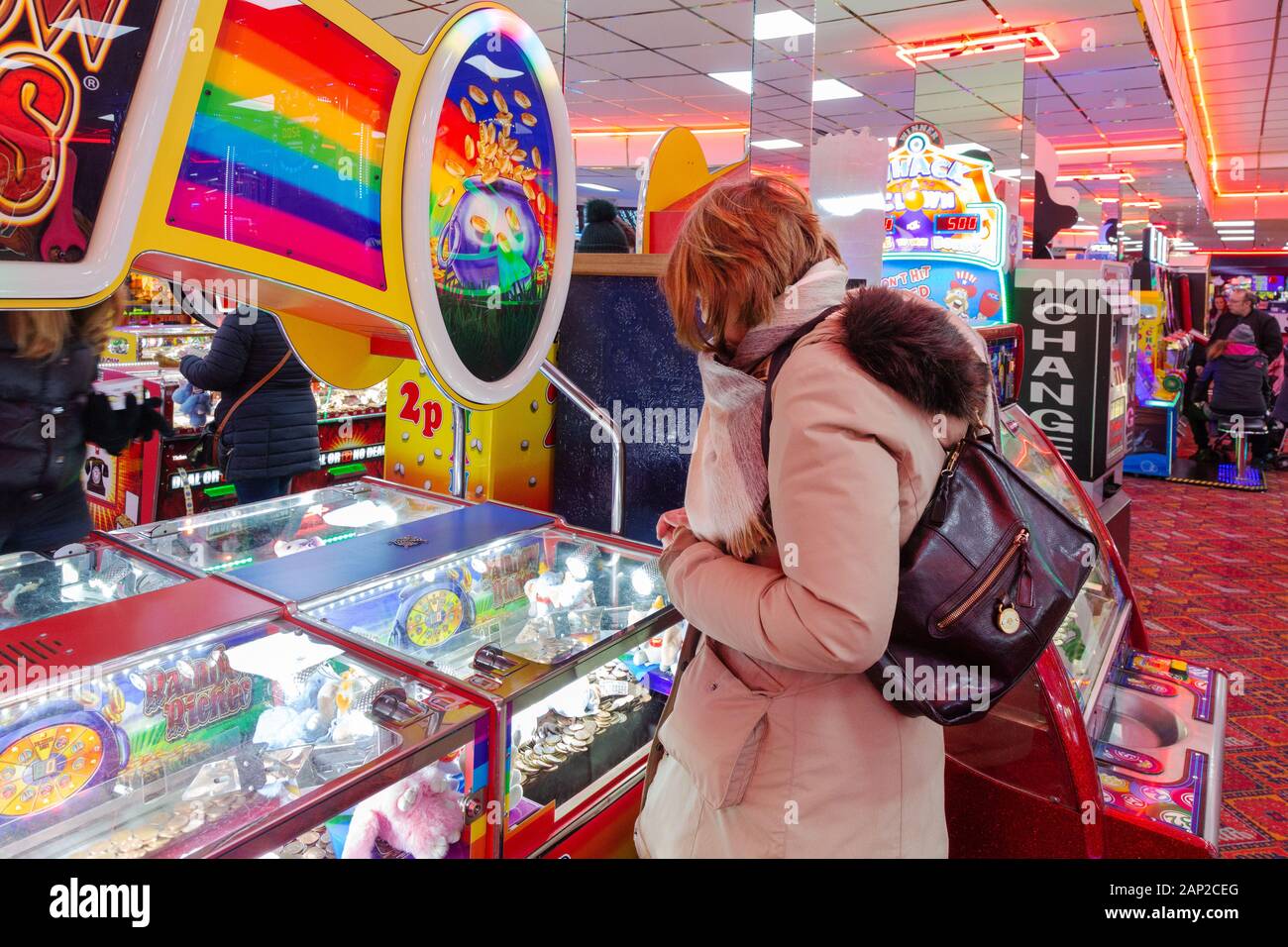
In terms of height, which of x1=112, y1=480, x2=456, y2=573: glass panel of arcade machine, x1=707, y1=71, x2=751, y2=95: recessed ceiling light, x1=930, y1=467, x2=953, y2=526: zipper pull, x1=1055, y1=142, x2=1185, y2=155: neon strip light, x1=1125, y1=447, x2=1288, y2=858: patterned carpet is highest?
x1=1055, y1=142, x2=1185, y2=155: neon strip light

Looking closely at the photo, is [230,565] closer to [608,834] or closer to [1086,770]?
[608,834]

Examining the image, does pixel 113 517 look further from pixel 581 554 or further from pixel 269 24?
pixel 269 24

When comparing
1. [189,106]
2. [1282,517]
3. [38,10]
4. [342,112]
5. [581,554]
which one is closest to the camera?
[38,10]

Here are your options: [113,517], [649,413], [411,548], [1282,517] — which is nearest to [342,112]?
[411,548]

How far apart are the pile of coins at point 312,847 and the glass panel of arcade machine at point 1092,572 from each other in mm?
1877

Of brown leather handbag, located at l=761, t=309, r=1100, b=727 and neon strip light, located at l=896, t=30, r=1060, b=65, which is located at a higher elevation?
neon strip light, located at l=896, t=30, r=1060, b=65

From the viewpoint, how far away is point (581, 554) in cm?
209

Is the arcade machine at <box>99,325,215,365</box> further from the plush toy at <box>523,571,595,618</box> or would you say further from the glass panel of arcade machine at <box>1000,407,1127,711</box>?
the glass panel of arcade machine at <box>1000,407,1127,711</box>

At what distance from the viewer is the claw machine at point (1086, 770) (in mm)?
1645

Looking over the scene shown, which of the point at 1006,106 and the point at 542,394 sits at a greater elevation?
the point at 1006,106

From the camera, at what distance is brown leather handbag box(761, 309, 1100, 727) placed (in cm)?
113

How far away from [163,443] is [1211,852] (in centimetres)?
433

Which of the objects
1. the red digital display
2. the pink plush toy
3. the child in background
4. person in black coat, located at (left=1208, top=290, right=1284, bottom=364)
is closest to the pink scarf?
the pink plush toy

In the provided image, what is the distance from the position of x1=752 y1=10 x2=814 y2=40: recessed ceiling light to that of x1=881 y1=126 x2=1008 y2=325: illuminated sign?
2178mm
